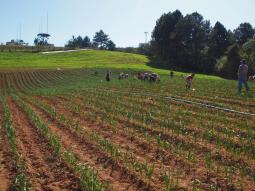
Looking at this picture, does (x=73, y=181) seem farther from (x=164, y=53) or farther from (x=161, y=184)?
(x=164, y=53)

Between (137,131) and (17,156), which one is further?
(137,131)

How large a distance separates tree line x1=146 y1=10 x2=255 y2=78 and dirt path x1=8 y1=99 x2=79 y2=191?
231 feet

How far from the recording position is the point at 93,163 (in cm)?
980

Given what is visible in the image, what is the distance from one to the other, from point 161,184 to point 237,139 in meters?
4.43

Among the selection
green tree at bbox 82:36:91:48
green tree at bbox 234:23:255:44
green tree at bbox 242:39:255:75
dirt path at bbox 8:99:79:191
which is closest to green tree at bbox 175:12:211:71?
green tree at bbox 234:23:255:44

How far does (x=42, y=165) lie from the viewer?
32.5 feet

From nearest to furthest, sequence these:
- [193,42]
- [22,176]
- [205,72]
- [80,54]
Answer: [22,176], [205,72], [193,42], [80,54]

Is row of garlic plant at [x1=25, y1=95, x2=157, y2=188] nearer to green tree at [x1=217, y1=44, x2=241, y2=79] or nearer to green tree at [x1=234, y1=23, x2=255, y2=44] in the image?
green tree at [x1=217, y1=44, x2=241, y2=79]

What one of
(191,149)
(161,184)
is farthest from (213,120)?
(161,184)

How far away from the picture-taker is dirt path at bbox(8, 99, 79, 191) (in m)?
8.42

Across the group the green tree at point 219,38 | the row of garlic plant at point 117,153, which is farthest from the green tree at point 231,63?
the row of garlic plant at point 117,153

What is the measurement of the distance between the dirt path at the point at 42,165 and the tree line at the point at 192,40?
70518 millimetres

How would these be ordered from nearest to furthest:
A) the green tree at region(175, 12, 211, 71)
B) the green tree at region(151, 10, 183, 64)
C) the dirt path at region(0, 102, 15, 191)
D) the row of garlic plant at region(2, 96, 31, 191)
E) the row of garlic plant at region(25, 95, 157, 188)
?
the row of garlic plant at region(2, 96, 31, 191), the dirt path at region(0, 102, 15, 191), the row of garlic plant at region(25, 95, 157, 188), the green tree at region(175, 12, 211, 71), the green tree at region(151, 10, 183, 64)

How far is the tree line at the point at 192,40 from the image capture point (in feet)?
289
